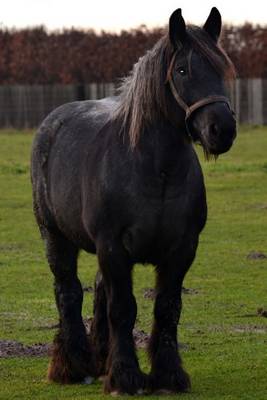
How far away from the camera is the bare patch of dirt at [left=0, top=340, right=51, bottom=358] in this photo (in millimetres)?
11102

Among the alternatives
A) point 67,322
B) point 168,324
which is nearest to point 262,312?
point 67,322

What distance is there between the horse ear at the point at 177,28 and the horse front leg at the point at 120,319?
1390mm

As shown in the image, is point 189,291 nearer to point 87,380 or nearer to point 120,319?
point 87,380

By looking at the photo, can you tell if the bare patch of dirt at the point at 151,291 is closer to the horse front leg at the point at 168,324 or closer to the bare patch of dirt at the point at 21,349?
the bare patch of dirt at the point at 21,349

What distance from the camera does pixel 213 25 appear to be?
30.1 ft

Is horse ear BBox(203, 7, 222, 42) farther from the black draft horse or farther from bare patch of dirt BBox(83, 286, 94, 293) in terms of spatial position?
bare patch of dirt BBox(83, 286, 94, 293)

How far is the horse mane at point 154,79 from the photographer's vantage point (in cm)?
890

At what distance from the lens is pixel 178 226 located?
9.04 m

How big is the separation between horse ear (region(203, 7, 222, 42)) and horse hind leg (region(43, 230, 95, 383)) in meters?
2.25

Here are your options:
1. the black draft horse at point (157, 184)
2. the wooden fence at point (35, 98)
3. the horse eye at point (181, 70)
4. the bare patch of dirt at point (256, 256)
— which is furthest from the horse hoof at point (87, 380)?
the wooden fence at point (35, 98)

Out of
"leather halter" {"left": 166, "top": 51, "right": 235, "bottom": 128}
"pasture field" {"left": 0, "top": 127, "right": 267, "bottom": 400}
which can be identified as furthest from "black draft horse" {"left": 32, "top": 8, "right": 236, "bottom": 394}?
"pasture field" {"left": 0, "top": 127, "right": 267, "bottom": 400}

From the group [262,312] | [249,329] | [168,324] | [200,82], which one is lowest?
[262,312]

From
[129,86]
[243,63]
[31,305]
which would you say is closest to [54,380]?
[129,86]

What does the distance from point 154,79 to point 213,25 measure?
538 millimetres
